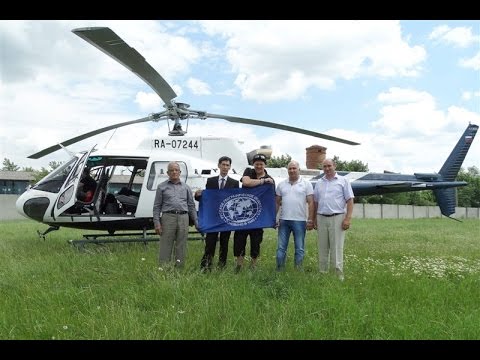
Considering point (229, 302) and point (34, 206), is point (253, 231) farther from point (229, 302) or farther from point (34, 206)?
point (34, 206)

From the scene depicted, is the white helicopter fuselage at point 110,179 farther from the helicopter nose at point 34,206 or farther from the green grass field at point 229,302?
the green grass field at point 229,302

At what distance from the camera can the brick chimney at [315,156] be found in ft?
Answer: 83.5

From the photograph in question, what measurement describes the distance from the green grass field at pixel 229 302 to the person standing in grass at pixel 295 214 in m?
0.34

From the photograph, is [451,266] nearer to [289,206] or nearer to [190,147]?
[289,206]

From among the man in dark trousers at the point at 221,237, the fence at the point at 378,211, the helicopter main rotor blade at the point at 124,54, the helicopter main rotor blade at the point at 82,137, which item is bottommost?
the fence at the point at 378,211

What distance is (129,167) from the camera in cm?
1064

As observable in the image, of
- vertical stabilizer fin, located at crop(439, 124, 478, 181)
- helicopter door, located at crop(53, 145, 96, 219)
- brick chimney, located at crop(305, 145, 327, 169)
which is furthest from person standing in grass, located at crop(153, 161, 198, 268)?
brick chimney, located at crop(305, 145, 327, 169)

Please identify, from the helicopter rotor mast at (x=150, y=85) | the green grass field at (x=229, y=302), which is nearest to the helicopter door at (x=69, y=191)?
the helicopter rotor mast at (x=150, y=85)

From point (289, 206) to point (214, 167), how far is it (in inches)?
152

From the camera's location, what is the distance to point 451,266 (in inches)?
295

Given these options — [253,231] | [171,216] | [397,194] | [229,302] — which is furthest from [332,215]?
[397,194]

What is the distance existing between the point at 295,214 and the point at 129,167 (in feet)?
17.2

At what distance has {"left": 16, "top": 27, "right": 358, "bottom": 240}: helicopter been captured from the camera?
30.8ft

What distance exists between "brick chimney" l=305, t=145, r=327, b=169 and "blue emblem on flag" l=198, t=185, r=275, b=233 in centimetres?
1812
